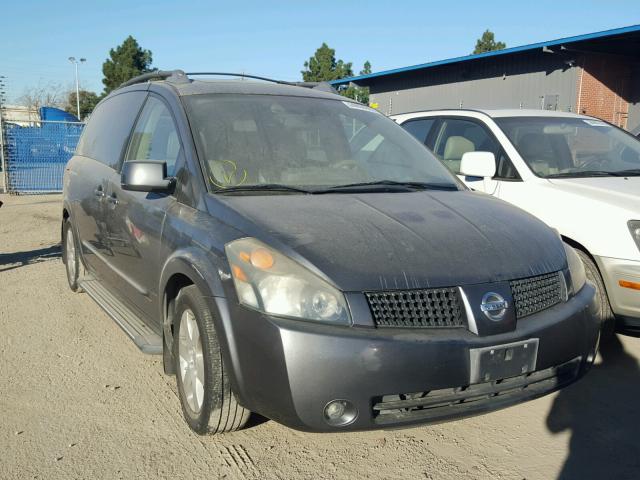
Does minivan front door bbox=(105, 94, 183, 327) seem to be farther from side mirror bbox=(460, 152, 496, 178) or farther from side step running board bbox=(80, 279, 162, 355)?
side mirror bbox=(460, 152, 496, 178)

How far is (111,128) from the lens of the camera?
4.97 m

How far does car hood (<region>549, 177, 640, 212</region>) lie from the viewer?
4.34 metres

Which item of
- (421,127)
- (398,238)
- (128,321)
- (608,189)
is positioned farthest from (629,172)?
(128,321)

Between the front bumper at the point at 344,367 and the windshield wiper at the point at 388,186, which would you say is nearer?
the front bumper at the point at 344,367

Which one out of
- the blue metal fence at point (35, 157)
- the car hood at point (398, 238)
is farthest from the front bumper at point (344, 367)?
the blue metal fence at point (35, 157)

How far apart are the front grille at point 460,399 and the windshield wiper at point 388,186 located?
4.25 ft

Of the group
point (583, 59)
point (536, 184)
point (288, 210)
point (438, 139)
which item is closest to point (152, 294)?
point (288, 210)

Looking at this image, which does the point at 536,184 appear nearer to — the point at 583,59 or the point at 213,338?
the point at 213,338

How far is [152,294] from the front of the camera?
11.8 ft

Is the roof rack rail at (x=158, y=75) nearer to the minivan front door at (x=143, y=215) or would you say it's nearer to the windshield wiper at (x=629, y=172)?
the minivan front door at (x=143, y=215)

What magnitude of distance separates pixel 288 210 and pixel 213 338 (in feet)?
2.33

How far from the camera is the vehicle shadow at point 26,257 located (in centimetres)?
727

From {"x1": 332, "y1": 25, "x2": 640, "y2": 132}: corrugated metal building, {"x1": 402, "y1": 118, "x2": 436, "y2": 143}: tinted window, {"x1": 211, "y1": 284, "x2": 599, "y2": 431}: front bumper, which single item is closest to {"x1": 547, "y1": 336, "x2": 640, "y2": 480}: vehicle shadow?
{"x1": 211, "y1": 284, "x2": 599, "y2": 431}: front bumper

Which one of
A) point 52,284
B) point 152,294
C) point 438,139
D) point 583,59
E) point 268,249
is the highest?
point 583,59
